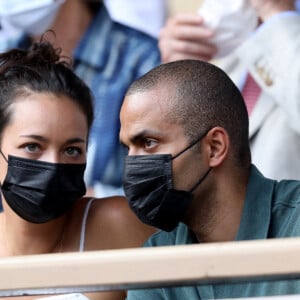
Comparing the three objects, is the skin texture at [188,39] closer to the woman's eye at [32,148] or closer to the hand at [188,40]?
the hand at [188,40]

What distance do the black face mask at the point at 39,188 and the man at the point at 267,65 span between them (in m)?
0.74

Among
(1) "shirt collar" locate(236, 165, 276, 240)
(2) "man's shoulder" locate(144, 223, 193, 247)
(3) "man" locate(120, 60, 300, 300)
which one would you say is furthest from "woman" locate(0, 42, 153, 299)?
(1) "shirt collar" locate(236, 165, 276, 240)

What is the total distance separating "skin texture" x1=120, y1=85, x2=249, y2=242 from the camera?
2.75m

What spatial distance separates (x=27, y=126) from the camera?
3223 mm

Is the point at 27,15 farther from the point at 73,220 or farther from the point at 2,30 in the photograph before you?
the point at 73,220

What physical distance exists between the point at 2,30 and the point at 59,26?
256 mm

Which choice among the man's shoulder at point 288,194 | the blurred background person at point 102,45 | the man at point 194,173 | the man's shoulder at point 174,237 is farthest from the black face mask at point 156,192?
the blurred background person at point 102,45

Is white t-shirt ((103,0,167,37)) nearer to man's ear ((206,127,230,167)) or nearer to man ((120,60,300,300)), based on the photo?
man ((120,60,300,300))

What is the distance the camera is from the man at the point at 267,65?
3309 mm

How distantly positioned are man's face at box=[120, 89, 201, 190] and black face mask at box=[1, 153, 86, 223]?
40 cm

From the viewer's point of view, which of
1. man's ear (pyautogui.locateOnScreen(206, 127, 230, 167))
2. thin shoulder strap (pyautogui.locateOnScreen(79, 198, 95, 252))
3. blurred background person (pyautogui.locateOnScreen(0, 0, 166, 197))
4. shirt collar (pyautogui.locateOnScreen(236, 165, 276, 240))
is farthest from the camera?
blurred background person (pyautogui.locateOnScreen(0, 0, 166, 197))

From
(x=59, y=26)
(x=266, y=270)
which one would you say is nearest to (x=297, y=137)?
(x=59, y=26)

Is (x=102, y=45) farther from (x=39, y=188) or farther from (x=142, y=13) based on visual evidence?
(x=39, y=188)

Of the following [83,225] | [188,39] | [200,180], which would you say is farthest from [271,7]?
[83,225]
